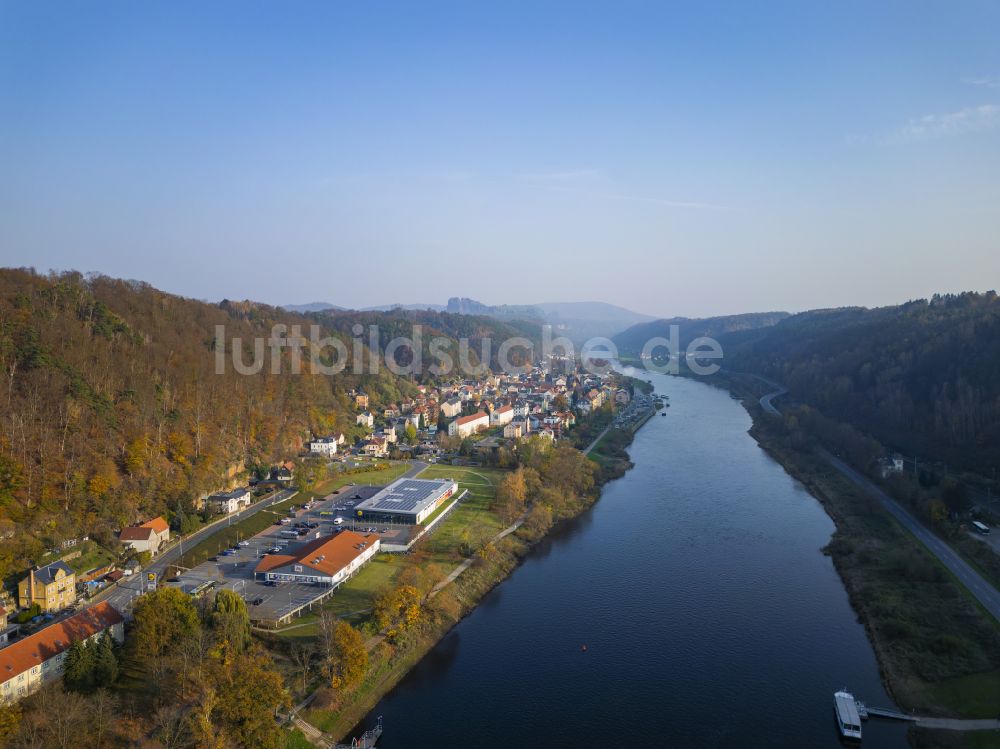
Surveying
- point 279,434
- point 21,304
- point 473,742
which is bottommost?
point 473,742

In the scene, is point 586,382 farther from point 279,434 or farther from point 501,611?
point 501,611

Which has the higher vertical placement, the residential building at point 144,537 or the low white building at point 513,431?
the low white building at point 513,431

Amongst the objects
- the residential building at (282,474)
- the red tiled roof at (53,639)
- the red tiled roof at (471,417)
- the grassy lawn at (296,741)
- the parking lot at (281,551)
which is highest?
the red tiled roof at (471,417)

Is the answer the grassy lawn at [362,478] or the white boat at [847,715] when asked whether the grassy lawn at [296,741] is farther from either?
the grassy lawn at [362,478]

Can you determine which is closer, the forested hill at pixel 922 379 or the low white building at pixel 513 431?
the forested hill at pixel 922 379

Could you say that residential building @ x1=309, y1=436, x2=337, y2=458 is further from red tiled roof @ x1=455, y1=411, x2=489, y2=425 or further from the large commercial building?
red tiled roof @ x1=455, y1=411, x2=489, y2=425

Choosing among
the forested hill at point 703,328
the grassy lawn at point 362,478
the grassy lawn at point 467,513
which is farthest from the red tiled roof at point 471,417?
the forested hill at point 703,328

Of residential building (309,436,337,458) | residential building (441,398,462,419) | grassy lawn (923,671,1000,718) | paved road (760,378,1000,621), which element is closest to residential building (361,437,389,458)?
residential building (309,436,337,458)

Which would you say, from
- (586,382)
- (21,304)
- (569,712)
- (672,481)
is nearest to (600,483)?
(672,481)

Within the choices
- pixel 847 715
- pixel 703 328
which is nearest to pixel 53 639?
pixel 847 715
